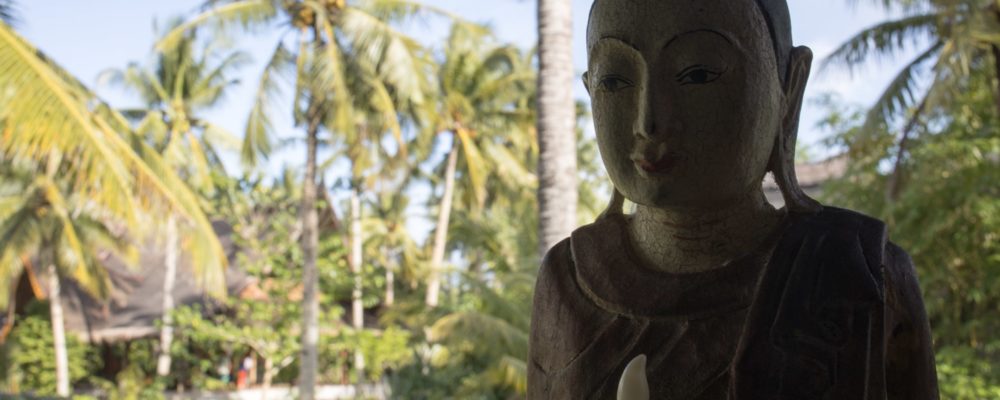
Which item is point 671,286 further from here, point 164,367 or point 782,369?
point 164,367

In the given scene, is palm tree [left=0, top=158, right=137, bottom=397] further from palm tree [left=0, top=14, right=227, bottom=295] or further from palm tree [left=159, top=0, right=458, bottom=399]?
palm tree [left=0, top=14, right=227, bottom=295]

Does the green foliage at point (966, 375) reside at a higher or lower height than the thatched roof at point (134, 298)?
higher

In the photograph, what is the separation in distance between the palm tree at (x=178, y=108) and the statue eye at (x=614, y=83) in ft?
56.5

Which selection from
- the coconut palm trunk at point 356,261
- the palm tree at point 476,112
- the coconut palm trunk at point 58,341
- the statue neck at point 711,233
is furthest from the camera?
the palm tree at point 476,112

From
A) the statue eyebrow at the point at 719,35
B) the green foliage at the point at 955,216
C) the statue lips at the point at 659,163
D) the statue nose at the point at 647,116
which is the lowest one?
the green foliage at the point at 955,216

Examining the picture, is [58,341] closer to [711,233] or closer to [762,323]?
[711,233]

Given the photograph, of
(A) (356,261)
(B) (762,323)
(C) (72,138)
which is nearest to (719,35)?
(B) (762,323)

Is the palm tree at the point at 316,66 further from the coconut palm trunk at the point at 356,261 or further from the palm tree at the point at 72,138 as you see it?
the palm tree at the point at 72,138

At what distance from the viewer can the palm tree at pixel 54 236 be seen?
17094 mm

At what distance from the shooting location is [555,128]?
688 centimetres

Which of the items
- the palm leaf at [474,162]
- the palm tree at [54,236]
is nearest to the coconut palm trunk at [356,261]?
the palm leaf at [474,162]

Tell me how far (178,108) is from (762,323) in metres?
19.2

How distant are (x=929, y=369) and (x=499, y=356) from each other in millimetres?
9993

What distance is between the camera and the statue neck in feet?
6.38
